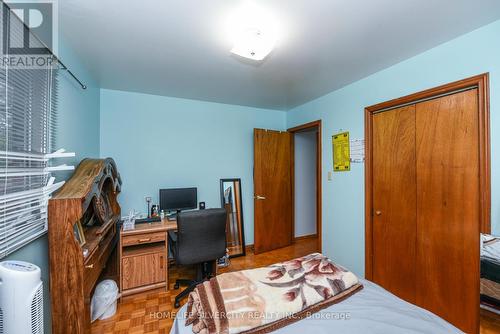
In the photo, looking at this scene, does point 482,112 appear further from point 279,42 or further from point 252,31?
point 252,31

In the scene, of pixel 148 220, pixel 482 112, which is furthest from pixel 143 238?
pixel 482 112

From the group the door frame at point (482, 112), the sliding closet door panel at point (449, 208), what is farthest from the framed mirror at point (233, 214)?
the door frame at point (482, 112)

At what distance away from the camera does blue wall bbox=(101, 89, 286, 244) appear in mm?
2891

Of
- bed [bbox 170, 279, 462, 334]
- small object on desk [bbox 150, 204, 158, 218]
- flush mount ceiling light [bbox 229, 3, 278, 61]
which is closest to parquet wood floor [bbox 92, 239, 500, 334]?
small object on desk [bbox 150, 204, 158, 218]

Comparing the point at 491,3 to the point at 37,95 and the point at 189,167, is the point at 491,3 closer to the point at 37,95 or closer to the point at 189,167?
the point at 37,95

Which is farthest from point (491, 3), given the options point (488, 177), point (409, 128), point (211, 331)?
point (211, 331)

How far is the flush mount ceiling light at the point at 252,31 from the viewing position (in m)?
1.46

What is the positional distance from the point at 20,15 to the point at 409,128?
303cm

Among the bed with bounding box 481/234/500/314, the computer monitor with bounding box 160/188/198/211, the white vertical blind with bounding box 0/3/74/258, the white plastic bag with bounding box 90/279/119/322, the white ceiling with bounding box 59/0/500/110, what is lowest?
the white plastic bag with bounding box 90/279/119/322

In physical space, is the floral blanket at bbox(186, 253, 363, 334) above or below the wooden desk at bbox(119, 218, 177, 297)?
above

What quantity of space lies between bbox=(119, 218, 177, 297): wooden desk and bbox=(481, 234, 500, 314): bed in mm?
2680

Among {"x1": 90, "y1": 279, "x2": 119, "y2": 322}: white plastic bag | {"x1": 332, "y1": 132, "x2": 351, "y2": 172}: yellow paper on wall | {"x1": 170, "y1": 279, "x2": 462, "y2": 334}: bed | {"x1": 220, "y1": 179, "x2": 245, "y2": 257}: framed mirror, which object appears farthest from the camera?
{"x1": 220, "y1": 179, "x2": 245, "y2": 257}: framed mirror

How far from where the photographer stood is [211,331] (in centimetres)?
97

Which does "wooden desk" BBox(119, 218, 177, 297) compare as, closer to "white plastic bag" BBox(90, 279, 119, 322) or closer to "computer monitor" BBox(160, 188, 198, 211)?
"white plastic bag" BBox(90, 279, 119, 322)
